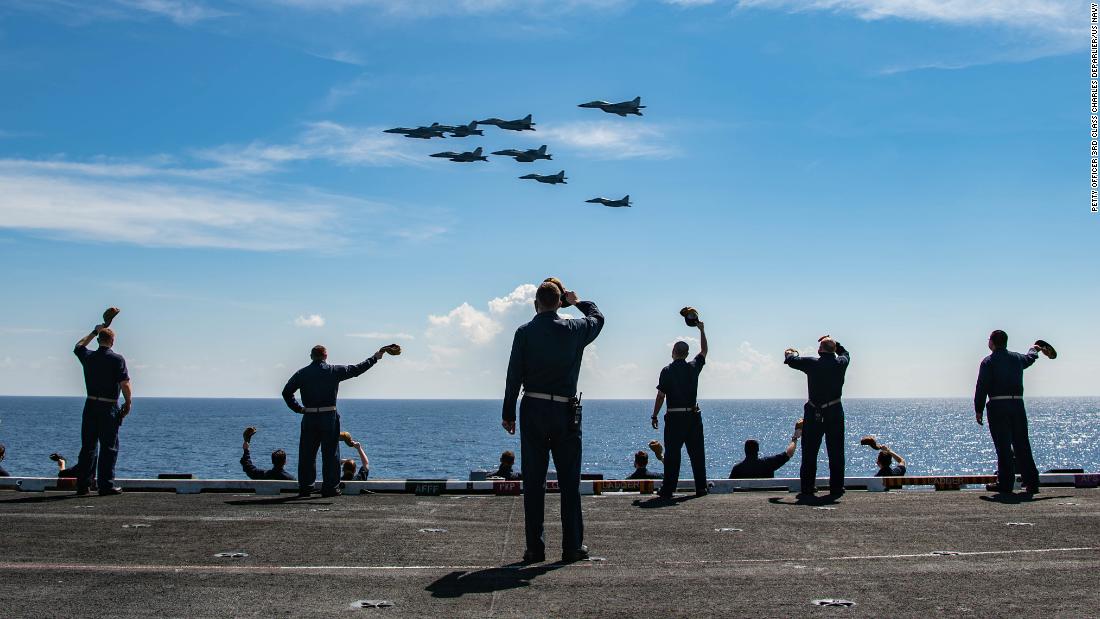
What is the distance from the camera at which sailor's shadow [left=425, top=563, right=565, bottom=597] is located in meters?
6.39

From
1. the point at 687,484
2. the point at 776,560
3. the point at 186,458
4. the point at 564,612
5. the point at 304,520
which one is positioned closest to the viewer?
the point at 564,612

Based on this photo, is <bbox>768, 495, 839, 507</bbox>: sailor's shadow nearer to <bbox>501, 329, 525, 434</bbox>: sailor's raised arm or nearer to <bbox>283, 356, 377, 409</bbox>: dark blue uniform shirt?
<bbox>501, 329, 525, 434</bbox>: sailor's raised arm

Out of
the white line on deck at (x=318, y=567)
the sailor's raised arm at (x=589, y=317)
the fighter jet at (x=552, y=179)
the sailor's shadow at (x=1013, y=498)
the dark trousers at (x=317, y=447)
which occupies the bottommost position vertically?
the white line on deck at (x=318, y=567)

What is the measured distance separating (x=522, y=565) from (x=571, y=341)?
1.83 metres

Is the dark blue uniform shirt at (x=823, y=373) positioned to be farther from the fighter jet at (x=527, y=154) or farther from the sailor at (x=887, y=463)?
the fighter jet at (x=527, y=154)

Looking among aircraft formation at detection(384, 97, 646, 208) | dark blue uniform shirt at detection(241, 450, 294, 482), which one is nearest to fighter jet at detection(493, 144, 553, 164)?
aircraft formation at detection(384, 97, 646, 208)

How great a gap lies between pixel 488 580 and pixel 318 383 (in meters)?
7.35

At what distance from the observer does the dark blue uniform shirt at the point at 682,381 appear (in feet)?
42.7

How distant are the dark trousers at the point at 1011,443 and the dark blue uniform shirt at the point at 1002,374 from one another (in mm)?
150

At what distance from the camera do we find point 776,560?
24.4 feet

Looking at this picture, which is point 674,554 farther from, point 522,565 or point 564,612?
point 564,612

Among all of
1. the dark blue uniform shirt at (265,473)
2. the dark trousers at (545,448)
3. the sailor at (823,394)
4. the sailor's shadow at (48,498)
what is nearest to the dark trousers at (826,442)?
the sailor at (823,394)

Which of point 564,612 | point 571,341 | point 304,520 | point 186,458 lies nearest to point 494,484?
point 304,520

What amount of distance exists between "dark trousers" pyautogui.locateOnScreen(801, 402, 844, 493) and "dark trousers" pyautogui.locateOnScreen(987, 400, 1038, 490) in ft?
6.32
